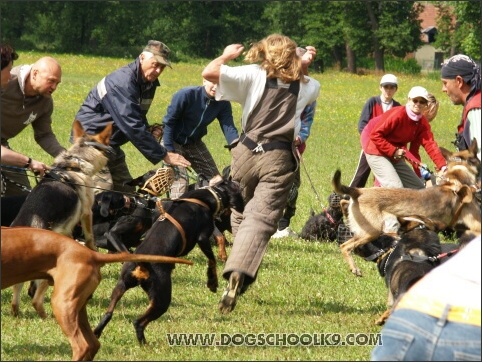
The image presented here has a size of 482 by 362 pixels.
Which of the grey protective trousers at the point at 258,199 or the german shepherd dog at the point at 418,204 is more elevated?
the grey protective trousers at the point at 258,199

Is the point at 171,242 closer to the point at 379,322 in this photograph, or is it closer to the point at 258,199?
the point at 258,199

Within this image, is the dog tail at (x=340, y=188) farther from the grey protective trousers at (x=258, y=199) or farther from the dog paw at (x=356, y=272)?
the grey protective trousers at (x=258, y=199)

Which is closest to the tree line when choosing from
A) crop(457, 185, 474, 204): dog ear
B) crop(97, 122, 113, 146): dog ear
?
crop(457, 185, 474, 204): dog ear

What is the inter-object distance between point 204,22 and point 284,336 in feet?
117

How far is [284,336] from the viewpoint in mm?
6000

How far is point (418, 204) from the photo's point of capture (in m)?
8.01

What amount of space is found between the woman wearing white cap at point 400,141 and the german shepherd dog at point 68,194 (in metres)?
3.54

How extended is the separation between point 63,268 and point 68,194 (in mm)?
1759

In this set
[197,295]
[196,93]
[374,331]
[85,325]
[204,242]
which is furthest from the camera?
[196,93]

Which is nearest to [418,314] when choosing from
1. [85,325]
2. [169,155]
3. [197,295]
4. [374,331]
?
[85,325]

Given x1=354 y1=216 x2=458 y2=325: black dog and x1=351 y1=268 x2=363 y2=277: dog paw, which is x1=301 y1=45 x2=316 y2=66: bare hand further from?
x1=351 y1=268 x2=363 y2=277: dog paw

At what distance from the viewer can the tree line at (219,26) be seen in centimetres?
4025

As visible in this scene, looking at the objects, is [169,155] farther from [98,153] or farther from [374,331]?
[374,331]

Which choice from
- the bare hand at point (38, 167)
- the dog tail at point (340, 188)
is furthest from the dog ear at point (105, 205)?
the dog tail at point (340, 188)
